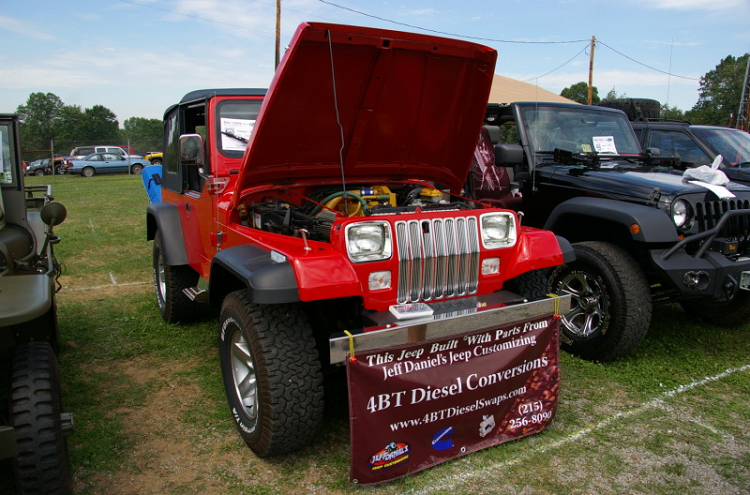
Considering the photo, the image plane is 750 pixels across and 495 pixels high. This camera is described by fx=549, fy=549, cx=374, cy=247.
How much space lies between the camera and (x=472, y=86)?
3.60 m

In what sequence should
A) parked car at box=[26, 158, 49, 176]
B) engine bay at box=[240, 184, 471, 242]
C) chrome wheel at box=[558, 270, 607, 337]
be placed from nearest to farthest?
engine bay at box=[240, 184, 471, 242]
chrome wheel at box=[558, 270, 607, 337]
parked car at box=[26, 158, 49, 176]

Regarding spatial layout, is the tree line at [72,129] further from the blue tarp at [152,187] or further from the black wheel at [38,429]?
the black wheel at [38,429]

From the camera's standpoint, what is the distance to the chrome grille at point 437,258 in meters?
2.89

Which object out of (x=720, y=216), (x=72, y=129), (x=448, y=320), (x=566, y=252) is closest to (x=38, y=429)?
(x=448, y=320)

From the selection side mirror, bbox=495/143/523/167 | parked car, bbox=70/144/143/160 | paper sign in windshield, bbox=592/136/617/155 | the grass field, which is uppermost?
parked car, bbox=70/144/143/160

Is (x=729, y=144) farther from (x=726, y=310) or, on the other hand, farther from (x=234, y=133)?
(x=234, y=133)

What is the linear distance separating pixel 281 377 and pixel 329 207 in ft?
4.13

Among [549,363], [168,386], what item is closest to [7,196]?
[168,386]

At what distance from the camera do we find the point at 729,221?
4.32m

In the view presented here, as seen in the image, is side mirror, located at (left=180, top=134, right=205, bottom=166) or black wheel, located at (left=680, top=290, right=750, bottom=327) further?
black wheel, located at (left=680, top=290, right=750, bottom=327)

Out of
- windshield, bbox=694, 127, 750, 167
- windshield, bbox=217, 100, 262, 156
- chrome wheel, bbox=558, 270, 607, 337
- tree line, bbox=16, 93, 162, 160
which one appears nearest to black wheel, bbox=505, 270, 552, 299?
chrome wheel, bbox=558, 270, 607, 337

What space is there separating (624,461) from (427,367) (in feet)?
4.24

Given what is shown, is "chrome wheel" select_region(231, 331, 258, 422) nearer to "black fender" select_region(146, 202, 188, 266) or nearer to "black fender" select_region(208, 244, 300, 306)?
"black fender" select_region(208, 244, 300, 306)

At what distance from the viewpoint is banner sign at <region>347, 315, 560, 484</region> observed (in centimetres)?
271
